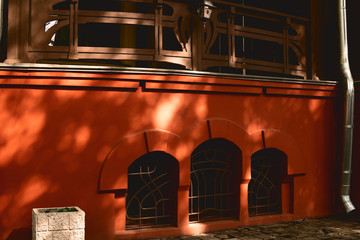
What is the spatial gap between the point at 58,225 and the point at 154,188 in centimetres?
192

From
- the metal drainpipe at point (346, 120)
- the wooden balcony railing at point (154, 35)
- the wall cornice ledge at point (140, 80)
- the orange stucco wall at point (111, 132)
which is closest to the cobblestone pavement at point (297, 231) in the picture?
the orange stucco wall at point (111, 132)

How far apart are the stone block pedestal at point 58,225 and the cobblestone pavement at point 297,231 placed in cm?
160

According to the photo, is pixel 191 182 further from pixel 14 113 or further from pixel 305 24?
pixel 305 24

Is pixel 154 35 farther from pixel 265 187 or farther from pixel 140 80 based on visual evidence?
pixel 265 187

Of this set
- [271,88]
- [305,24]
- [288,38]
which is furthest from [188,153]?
[305,24]

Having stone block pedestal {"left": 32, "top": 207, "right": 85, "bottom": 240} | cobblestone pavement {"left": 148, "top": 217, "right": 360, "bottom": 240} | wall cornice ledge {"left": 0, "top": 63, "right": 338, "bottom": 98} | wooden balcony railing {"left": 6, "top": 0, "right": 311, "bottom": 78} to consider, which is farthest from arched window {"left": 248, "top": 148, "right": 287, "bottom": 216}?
stone block pedestal {"left": 32, "top": 207, "right": 85, "bottom": 240}

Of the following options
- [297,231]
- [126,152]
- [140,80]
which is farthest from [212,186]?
[140,80]

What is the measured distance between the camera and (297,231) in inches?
272

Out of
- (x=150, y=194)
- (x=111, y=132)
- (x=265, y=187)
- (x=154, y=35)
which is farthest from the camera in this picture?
(x=265, y=187)

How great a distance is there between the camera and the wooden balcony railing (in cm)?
599

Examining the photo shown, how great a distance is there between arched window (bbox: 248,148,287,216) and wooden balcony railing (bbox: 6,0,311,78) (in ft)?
5.30

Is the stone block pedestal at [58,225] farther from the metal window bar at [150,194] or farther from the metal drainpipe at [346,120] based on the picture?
the metal drainpipe at [346,120]

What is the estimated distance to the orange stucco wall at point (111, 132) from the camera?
5.61 meters

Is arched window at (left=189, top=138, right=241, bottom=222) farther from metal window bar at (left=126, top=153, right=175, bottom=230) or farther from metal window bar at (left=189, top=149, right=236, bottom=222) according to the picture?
metal window bar at (left=126, top=153, right=175, bottom=230)
